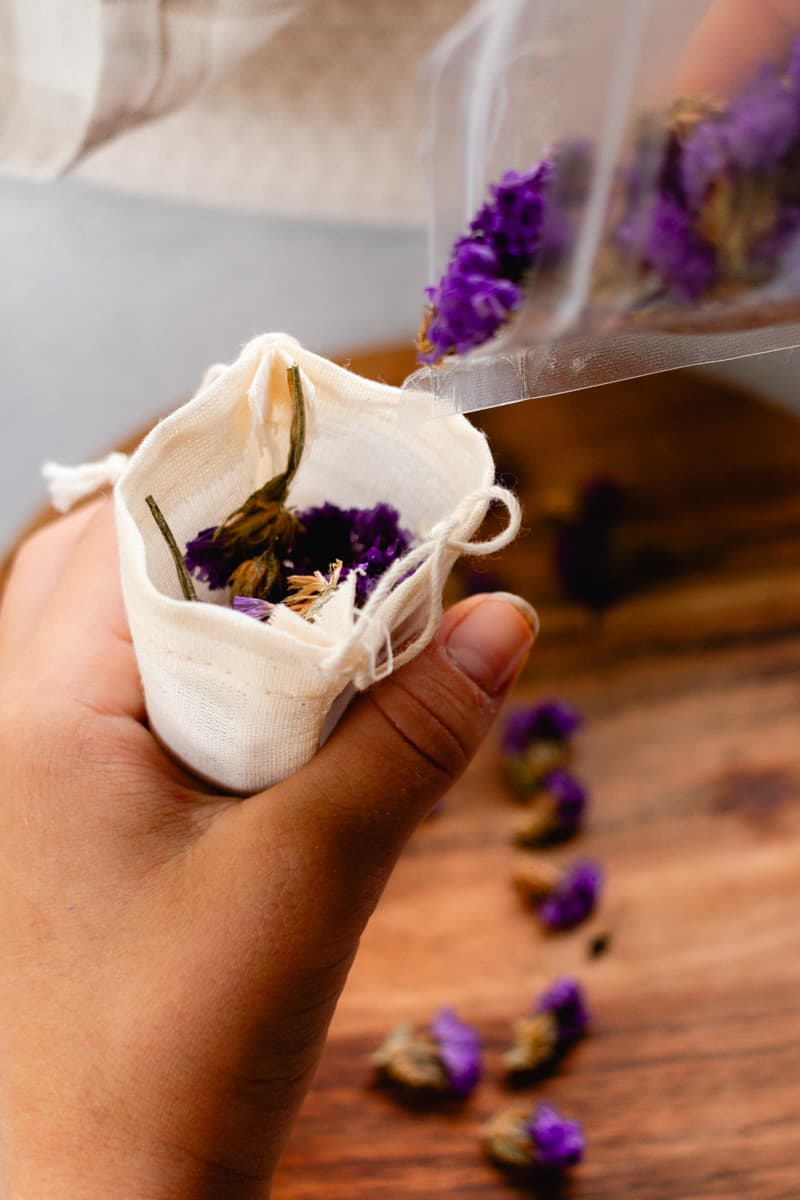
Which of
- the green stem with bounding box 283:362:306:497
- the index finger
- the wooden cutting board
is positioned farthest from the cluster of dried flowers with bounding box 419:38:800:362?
the wooden cutting board

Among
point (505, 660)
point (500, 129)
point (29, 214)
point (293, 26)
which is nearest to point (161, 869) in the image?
point (505, 660)

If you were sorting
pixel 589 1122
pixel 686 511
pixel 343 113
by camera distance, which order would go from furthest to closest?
pixel 343 113
pixel 686 511
pixel 589 1122

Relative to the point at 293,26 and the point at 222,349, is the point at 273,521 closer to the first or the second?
the point at 293,26

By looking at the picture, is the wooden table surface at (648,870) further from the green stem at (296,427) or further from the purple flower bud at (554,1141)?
the green stem at (296,427)

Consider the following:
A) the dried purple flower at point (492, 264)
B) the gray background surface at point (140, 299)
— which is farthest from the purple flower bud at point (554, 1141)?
the gray background surface at point (140, 299)

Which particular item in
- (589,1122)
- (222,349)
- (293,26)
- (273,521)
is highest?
(293,26)

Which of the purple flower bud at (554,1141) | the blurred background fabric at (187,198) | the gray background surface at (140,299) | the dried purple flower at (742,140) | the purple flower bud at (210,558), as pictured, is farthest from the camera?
the gray background surface at (140,299)
